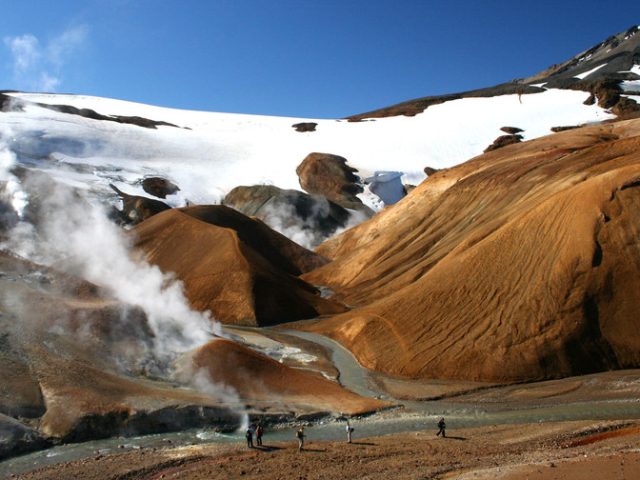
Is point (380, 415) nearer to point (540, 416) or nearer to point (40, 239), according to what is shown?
point (540, 416)

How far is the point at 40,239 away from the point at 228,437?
3703 centimetres

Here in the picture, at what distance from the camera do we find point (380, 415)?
88.5 feet

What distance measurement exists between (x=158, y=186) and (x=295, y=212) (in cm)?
1696

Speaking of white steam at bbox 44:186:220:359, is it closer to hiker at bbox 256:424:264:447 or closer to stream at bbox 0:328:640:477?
stream at bbox 0:328:640:477

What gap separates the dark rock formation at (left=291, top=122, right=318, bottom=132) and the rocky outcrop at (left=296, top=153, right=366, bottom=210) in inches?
919

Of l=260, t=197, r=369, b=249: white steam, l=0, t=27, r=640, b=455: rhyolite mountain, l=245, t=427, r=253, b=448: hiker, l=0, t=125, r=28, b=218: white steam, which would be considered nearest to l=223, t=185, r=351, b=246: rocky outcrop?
l=260, t=197, r=369, b=249: white steam

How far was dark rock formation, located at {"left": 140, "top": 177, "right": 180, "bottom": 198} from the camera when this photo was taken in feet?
261

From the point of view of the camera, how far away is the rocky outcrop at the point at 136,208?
6956cm

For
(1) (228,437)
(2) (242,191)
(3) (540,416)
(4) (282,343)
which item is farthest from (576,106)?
(1) (228,437)

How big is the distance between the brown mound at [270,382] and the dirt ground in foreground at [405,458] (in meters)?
3.51

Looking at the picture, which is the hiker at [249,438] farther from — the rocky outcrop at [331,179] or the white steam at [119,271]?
the rocky outcrop at [331,179]

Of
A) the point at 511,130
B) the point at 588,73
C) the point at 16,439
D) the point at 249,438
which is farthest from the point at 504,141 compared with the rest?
the point at 16,439

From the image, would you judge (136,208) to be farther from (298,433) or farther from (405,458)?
(405,458)

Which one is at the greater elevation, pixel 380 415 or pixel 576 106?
pixel 576 106
